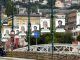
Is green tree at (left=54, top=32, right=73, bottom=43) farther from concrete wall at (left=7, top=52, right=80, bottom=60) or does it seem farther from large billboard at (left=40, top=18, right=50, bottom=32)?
concrete wall at (left=7, top=52, right=80, bottom=60)

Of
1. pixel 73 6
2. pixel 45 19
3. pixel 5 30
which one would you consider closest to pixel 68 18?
pixel 73 6

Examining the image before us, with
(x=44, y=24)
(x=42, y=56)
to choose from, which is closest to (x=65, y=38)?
(x=44, y=24)

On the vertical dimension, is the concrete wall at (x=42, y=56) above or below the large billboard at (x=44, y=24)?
above

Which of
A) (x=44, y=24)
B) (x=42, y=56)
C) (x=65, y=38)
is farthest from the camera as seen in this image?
(x=44, y=24)

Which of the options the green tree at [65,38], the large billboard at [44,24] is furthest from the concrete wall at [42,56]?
the large billboard at [44,24]

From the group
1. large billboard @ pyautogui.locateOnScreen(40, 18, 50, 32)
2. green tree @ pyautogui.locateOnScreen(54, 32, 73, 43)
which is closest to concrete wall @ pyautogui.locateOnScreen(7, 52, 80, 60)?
green tree @ pyautogui.locateOnScreen(54, 32, 73, 43)

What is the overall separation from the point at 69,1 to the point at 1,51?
104m

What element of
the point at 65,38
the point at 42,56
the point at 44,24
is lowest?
the point at 44,24

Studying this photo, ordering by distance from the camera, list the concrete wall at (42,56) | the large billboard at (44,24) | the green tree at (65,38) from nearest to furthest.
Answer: the concrete wall at (42,56)
the green tree at (65,38)
the large billboard at (44,24)

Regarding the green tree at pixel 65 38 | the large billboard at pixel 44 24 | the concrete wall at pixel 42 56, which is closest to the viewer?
the concrete wall at pixel 42 56

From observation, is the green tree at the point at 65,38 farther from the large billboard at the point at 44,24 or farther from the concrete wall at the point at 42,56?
the concrete wall at the point at 42,56

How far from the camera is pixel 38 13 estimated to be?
338 feet

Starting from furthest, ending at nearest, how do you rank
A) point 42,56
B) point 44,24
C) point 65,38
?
point 44,24
point 65,38
point 42,56

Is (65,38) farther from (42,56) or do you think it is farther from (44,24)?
(42,56)
